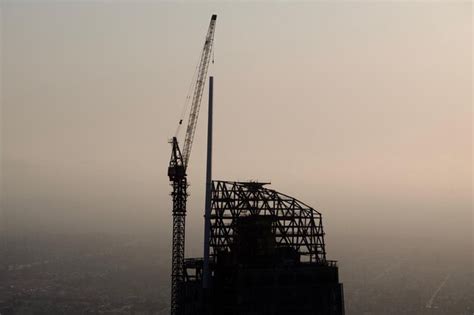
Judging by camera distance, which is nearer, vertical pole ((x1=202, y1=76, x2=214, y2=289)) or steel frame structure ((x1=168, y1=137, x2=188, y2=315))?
vertical pole ((x1=202, y1=76, x2=214, y2=289))

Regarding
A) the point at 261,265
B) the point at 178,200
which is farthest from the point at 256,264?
the point at 178,200

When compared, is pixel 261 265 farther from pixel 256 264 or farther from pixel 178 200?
pixel 178 200

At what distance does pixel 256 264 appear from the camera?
11981 cm

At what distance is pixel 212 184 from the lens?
12388 centimetres

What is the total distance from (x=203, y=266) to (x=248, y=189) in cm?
1714

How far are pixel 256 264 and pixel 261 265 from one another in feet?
3.15

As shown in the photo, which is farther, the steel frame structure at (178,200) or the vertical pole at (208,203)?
the steel frame structure at (178,200)

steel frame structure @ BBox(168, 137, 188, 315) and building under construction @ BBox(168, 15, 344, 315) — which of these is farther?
steel frame structure @ BBox(168, 137, 188, 315)

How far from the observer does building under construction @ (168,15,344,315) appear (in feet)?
382

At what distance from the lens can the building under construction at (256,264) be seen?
116312 mm

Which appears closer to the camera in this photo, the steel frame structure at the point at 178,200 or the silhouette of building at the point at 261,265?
the silhouette of building at the point at 261,265

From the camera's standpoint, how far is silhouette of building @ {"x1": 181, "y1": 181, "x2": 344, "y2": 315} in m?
116

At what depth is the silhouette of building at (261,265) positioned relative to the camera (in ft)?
381

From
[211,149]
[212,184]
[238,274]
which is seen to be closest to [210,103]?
[211,149]
